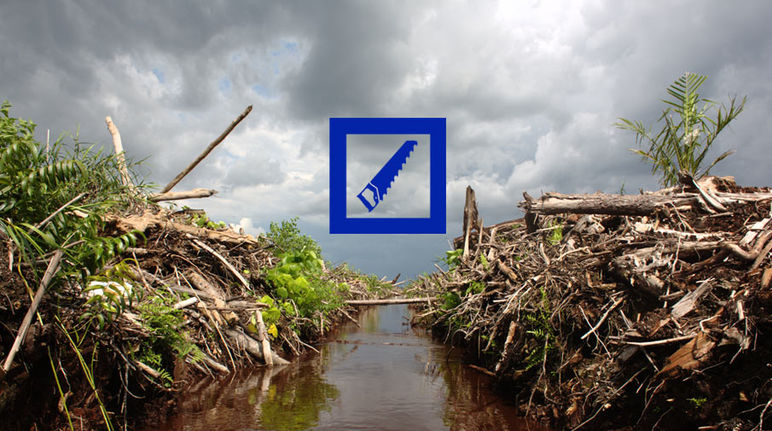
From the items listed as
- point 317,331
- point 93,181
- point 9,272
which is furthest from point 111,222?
point 317,331

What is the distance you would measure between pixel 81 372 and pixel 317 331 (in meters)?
7.55

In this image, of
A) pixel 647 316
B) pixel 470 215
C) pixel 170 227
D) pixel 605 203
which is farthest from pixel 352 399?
pixel 470 215

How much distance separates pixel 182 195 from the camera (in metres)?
9.64

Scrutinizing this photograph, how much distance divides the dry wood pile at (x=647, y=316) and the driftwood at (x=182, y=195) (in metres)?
A: 5.91

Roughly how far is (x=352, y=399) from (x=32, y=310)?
408 centimetres

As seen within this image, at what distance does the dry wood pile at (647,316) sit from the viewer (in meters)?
3.58

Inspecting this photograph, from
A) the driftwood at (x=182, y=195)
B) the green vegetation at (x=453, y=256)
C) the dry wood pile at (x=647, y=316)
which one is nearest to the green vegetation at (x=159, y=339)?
the dry wood pile at (x=647, y=316)

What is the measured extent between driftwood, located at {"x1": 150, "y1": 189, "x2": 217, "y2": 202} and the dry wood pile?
233 inches

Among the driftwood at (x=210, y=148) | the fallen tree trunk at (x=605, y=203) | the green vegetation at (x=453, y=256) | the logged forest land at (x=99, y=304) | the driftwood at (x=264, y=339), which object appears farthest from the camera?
the green vegetation at (x=453, y=256)

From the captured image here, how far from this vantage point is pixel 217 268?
8.81 m

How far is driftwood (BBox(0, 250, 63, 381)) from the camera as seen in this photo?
3084 mm

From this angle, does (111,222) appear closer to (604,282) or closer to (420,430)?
(420,430)

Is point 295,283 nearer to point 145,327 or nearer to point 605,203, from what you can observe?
point 145,327

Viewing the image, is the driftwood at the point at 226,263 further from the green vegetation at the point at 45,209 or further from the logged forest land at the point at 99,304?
the green vegetation at the point at 45,209
